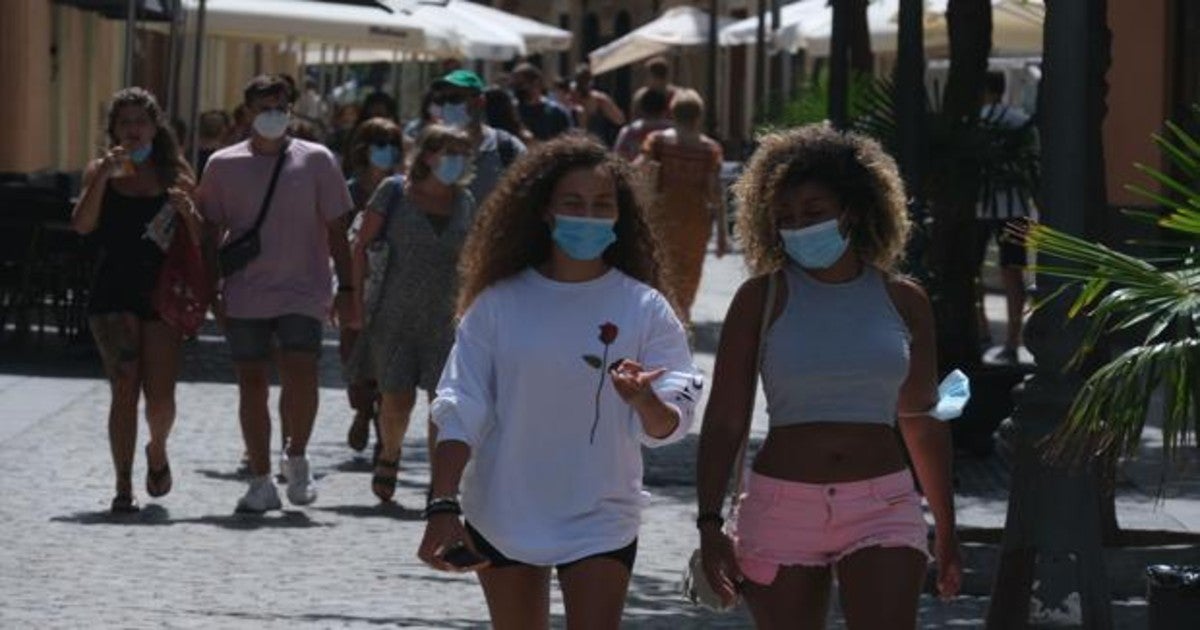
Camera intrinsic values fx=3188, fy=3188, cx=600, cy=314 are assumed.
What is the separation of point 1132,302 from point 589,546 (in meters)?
1.48

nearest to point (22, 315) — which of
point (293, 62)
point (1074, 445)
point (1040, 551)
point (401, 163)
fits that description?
point (401, 163)

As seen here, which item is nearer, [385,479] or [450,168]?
[450,168]

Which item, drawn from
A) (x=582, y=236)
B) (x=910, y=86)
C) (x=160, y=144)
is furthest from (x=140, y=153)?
(x=582, y=236)

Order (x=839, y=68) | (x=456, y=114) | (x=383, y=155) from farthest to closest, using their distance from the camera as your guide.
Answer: (x=839, y=68) < (x=383, y=155) < (x=456, y=114)

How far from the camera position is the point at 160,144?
41.5ft

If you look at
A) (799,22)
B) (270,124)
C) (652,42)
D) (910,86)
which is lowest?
(270,124)

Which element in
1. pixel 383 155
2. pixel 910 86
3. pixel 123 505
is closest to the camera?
pixel 123 505

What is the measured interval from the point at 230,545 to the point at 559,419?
542 cm

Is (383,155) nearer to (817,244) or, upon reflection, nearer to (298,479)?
(298,479)

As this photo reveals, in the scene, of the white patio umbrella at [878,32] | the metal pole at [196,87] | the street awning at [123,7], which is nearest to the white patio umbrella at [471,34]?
the white patio umbrella at [878,32]

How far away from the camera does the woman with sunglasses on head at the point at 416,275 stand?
41.7ft

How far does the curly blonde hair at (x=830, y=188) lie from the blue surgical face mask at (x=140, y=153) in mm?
6120

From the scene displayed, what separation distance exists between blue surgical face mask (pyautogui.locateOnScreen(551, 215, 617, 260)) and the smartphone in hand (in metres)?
0.73

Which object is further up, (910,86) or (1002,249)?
(910,86)
